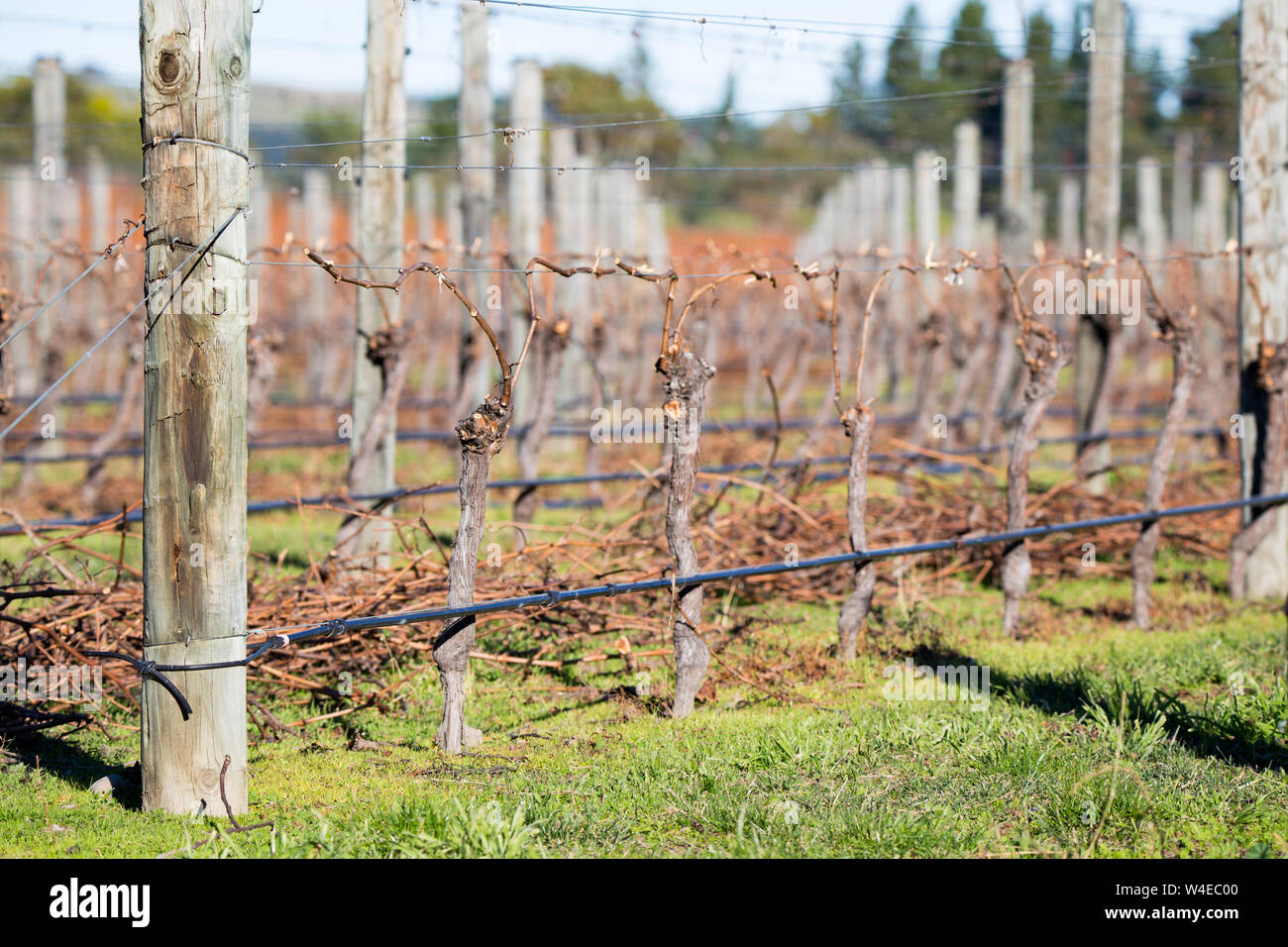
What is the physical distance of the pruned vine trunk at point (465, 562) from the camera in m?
5.41

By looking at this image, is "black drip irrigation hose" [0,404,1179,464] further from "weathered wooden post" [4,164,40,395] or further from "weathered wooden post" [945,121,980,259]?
"weathered wooden post" [945,121,980,259]

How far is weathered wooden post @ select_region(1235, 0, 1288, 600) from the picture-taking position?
8.75 m

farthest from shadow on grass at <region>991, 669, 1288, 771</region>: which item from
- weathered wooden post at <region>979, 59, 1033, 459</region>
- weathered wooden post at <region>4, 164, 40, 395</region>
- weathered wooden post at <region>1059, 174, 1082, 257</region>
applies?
weathered wooden post at <region>1059, 174, 1082, 257</region>

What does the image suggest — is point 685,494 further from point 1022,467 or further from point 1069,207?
point 1069,207

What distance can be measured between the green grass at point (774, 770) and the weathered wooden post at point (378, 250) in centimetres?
253

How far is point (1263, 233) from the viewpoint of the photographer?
881 centimetres

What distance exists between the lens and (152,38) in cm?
441

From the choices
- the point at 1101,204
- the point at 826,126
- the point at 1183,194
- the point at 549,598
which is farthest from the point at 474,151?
the point at 826,126

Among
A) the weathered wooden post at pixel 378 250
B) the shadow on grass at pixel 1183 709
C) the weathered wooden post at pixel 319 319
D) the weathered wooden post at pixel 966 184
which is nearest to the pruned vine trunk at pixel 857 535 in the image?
the shadow on grass at pixel 1183 709

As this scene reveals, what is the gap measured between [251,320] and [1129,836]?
839 cm

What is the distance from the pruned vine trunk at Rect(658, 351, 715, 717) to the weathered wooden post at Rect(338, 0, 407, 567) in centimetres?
287

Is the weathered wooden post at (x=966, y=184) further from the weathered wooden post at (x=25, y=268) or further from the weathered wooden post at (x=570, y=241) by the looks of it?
the weathered wooden post at (x=25, y=268)
